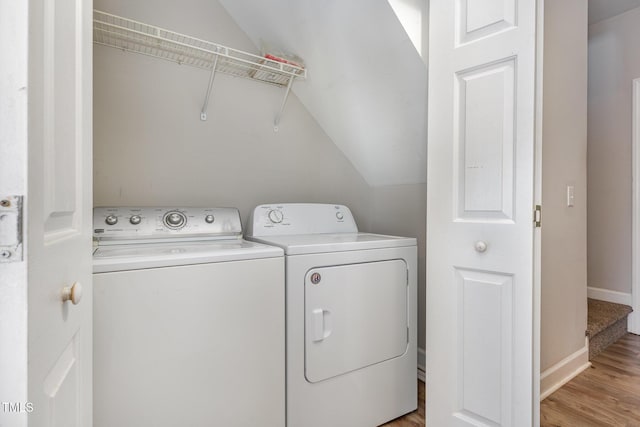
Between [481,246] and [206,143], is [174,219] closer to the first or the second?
[206,143]

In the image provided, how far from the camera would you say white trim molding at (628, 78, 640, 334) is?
2.45m

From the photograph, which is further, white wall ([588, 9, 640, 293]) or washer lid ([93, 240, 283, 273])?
white wall ([588, 9, 640, 293])

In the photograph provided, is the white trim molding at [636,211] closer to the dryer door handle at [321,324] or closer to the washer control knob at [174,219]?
the dryer door handle at [321,324]

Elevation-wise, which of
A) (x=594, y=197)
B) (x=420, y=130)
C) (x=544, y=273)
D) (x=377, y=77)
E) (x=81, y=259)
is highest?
(x=377, y=77)

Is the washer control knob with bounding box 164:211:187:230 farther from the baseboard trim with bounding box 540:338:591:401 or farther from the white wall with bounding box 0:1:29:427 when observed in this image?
the baseboard trim with bounding box 540:338:591:401

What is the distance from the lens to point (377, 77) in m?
1.79

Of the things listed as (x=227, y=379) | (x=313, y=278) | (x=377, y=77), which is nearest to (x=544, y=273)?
(x=313, y=278)

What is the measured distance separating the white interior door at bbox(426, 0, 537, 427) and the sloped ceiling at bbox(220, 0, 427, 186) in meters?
0.31

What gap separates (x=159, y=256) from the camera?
3.70 feet

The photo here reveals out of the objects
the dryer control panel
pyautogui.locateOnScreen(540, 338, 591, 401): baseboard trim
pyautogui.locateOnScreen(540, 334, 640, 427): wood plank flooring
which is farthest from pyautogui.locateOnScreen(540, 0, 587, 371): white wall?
the dryer control panel

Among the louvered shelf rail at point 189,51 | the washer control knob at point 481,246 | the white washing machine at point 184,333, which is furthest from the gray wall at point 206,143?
the washer control knob at point 481,246

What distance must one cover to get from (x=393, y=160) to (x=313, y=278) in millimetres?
1078

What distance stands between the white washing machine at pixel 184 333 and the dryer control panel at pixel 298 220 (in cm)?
45

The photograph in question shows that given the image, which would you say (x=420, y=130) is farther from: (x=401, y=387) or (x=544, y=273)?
(x=401, y=387)
